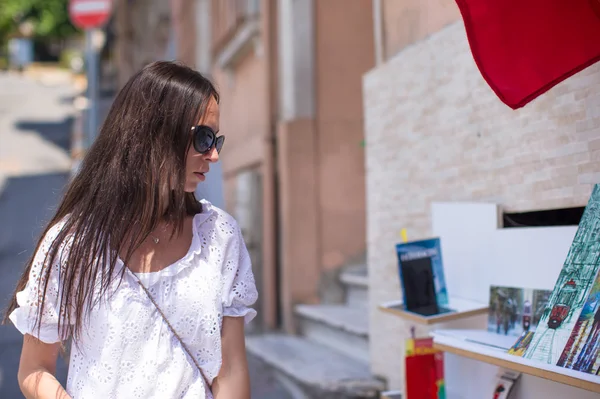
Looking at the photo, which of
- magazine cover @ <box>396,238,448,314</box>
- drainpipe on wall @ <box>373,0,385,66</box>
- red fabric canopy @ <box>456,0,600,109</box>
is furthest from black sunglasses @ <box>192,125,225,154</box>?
drainpipe on wall @ <box>373,0,385,66</box>

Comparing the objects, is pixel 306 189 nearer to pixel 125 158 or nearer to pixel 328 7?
pixel 328 7

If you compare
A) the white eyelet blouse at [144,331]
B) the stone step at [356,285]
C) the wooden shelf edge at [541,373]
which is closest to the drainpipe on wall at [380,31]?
the stone step at [356,285]

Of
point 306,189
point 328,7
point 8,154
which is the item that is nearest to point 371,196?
point 306,189

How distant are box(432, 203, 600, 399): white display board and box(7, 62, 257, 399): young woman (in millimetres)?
1260

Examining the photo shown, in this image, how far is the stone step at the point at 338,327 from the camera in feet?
17.1

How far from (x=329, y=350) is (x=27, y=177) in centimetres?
1107

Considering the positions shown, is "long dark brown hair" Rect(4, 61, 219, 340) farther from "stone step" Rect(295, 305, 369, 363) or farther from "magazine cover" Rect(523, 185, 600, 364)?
"stone step" Rect(295, 305, 369, 363)

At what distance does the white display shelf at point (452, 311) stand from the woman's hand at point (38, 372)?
59.8 inches

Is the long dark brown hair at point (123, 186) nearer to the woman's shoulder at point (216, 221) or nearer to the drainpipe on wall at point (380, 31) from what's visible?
the woman's shoulder at point (216, 221)

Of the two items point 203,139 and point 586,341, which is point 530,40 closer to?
point 586,341

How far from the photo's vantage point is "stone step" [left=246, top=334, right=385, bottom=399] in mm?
4551

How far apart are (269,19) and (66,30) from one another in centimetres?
3592

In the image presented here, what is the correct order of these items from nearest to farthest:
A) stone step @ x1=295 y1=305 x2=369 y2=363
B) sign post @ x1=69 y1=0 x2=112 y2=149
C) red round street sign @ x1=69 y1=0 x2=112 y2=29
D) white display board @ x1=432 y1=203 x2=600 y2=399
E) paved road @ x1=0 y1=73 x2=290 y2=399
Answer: white display board @ x1=432 y1=203 x2=600 y2=399
stone step @ x1=295 y1=305 x2=369 y2=363
paved road @ x1=0 y1=73 x2=290 y2=399
sign post @ x1=69 y1=0 x2=112 y2=149
red round street sign @ x1=69 y1=0 x2=112 y2=29

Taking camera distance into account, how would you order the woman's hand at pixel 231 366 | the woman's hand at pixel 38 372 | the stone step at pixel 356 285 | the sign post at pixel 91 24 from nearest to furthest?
the woman's hand at pixel 38 372 → the woman's hand at pixel 231 366 → the stone step at pixel 356 285 → the sign post at pixel 91 24
